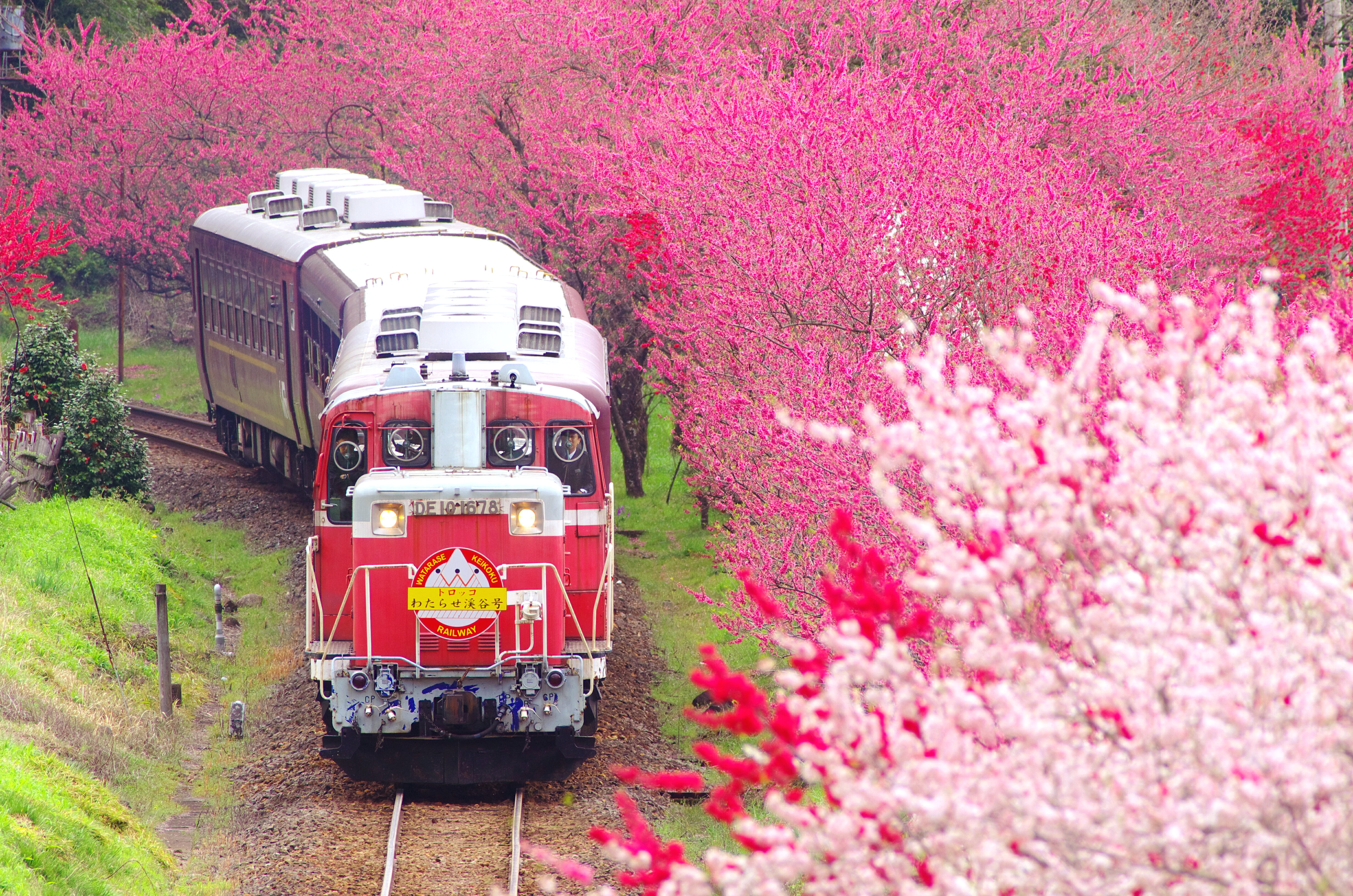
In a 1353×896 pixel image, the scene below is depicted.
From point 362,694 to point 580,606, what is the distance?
1949mm

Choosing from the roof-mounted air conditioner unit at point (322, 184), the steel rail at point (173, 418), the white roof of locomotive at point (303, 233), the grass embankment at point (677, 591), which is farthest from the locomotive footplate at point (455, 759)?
the steel rail at point (173, 418)

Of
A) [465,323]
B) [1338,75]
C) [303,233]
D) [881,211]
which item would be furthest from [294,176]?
[1338,75]

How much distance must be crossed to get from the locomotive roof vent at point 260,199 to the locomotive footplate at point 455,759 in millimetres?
13084

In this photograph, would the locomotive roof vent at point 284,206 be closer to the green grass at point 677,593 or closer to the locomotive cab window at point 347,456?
the green grass at point 677,593

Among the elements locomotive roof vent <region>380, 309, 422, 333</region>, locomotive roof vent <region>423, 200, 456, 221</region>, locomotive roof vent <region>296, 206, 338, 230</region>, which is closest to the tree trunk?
locomotive roof vent <region>423, 200, 456, 221</region>

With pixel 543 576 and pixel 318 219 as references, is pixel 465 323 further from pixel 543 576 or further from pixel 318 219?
pixel 318 219

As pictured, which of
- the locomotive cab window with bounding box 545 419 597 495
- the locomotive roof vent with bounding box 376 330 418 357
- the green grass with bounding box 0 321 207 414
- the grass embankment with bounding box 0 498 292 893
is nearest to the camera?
the grass embankment with bounding box 0 498 292 893

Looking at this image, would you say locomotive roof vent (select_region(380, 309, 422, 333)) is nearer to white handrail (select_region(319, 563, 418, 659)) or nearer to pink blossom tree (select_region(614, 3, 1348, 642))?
white handrail (select_region(319, 563, 418, 659))

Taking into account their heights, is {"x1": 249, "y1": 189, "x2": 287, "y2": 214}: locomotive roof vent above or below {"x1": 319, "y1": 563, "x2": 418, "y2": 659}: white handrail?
above

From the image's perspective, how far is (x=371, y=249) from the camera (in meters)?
18.5

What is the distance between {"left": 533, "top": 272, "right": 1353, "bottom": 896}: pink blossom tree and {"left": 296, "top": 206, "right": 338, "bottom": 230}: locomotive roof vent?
1744cm

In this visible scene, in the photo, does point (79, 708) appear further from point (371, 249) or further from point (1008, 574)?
point (1008, 574)

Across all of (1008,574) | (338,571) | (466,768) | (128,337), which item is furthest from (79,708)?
(128,337)

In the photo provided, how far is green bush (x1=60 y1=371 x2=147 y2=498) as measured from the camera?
20609 mm
